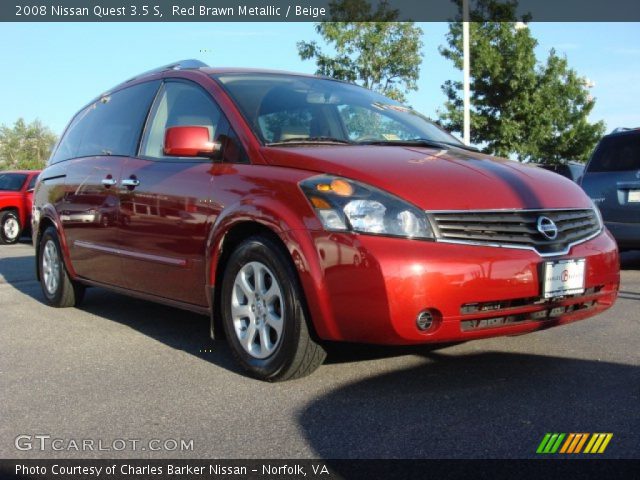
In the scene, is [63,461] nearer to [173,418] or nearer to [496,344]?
[173,418]

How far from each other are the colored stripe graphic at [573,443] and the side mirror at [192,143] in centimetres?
242

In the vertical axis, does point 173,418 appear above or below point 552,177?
below

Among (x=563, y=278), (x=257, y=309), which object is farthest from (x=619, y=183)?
(x=257, y=309)

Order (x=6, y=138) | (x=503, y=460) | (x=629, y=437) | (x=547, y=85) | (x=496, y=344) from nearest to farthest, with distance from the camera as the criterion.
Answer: (x=503, y=460)
(x=629, y=437)
(x=496, y=344)
(x=547, y=85)
(x=6, y=138)

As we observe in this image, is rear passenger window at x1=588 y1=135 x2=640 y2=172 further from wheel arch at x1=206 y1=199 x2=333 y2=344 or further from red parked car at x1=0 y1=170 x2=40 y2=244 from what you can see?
red parked car at x1=0 y1=170 x2=40 y2=244

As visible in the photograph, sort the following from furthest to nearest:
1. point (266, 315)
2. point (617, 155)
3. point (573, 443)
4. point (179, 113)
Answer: point (617, 155)
point (179, 113)
point (266, 315)
point (573, 443)

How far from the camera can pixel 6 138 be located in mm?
79750

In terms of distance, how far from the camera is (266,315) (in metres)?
3.95

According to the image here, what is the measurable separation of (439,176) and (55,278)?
13.0 feet

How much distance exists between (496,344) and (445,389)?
41.6 inches

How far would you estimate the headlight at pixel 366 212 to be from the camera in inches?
138

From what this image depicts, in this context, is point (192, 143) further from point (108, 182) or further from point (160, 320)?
point (160, 320)

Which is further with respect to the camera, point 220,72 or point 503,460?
point 220,72

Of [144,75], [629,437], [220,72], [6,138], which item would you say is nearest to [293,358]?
[629,437]
